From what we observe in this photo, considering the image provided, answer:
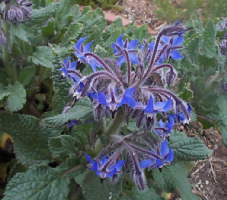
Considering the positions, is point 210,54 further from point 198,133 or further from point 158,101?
point 158,101

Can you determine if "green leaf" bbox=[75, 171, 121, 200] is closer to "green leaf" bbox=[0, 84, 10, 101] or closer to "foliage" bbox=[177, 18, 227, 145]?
"green leaf" bbox=[0, 84, 10, 101]

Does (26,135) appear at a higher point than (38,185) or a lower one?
higher

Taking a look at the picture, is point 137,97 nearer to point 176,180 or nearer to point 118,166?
point 118,166

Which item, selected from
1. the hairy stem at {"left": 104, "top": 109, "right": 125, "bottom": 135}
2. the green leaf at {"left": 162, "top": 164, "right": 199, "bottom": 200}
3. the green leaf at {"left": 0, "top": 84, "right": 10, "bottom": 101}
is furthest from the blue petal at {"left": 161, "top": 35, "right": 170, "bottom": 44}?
the green leaf at {"left": 0, "top": 84, "right": 10, "bottom": 101}

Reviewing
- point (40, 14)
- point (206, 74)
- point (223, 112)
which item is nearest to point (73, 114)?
point (40, 14)

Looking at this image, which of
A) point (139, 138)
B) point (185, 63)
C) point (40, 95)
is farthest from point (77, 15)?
point (139, 138)
